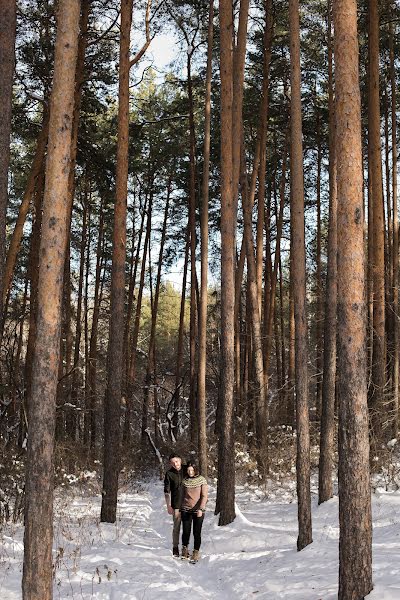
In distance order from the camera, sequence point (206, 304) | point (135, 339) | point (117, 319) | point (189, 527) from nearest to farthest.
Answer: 1. point (189, 527)
2. point (117, 319)
3. point (206, 304)
4. point (135, 339)

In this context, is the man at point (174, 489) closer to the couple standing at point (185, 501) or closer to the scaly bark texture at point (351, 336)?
the couple standing at point (185, 501)

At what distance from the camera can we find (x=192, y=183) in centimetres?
2058

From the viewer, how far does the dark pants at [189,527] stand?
964 centimetres

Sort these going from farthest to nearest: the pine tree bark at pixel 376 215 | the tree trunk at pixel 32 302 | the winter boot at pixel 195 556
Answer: the pine tree bark at pixel 376 215, the tree trunk at pixel 32 302, the winter boot at pixel 195 556

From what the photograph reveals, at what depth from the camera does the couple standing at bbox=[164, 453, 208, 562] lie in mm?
9727

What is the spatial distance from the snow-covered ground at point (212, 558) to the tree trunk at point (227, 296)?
0.69m

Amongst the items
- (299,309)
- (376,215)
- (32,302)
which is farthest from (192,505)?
(376,215)

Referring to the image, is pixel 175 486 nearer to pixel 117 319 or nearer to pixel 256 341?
pixel 117 319

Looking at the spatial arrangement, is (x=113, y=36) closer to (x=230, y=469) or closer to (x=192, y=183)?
(x=192, y=183)

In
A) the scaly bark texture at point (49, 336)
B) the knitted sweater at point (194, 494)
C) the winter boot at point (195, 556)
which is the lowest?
the winter boot at point (195, 556)

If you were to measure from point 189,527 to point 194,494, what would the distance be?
481 mm

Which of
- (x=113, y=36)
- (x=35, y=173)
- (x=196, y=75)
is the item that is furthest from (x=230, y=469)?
(x=196, y=75)

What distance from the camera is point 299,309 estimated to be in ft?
31.0

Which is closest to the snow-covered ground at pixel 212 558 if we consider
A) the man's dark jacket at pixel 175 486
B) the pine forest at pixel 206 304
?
the pine forest at pixel 206 304
